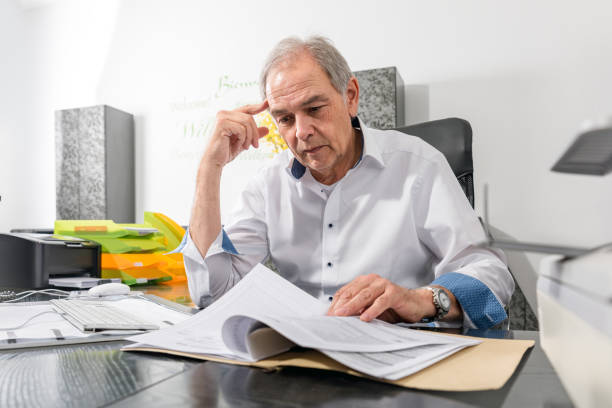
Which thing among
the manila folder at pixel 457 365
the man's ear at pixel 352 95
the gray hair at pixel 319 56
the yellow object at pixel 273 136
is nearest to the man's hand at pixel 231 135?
the gray hair at pixel 319 56

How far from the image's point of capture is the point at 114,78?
3148 millimetres

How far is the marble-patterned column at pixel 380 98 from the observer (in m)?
2.16

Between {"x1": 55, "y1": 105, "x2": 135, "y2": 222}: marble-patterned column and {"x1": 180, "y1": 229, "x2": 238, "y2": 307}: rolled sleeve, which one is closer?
{"x1": 180, "y1": 229, "x2": 238, "y2": 307}: rolled sleeve

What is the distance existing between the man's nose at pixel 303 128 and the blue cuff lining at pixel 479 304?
500mm

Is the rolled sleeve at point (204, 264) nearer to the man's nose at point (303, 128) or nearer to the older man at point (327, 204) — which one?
the older man at point (327, 204)

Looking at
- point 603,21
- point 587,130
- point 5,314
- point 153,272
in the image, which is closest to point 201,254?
point 5,314

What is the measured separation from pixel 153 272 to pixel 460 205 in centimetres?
106

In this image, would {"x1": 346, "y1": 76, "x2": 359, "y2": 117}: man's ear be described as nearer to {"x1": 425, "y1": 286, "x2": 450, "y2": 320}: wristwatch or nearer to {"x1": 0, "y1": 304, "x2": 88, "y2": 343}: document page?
{"x1": 425, "y1": 286, "x2": 450, "y2": 320}: wristwatch

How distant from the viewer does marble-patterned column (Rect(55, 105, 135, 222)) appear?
2.82 m

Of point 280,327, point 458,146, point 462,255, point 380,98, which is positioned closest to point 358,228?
point 462,255

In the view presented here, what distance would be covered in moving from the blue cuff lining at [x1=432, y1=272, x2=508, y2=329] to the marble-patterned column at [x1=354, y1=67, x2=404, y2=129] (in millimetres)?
1426

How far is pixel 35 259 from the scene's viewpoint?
1319mm

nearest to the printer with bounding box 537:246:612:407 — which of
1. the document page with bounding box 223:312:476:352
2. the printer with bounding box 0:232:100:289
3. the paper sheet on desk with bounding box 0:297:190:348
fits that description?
the document page with bounding box 223:312:476:352

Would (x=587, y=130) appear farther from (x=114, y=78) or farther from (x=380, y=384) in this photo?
(x=114, y=78)
